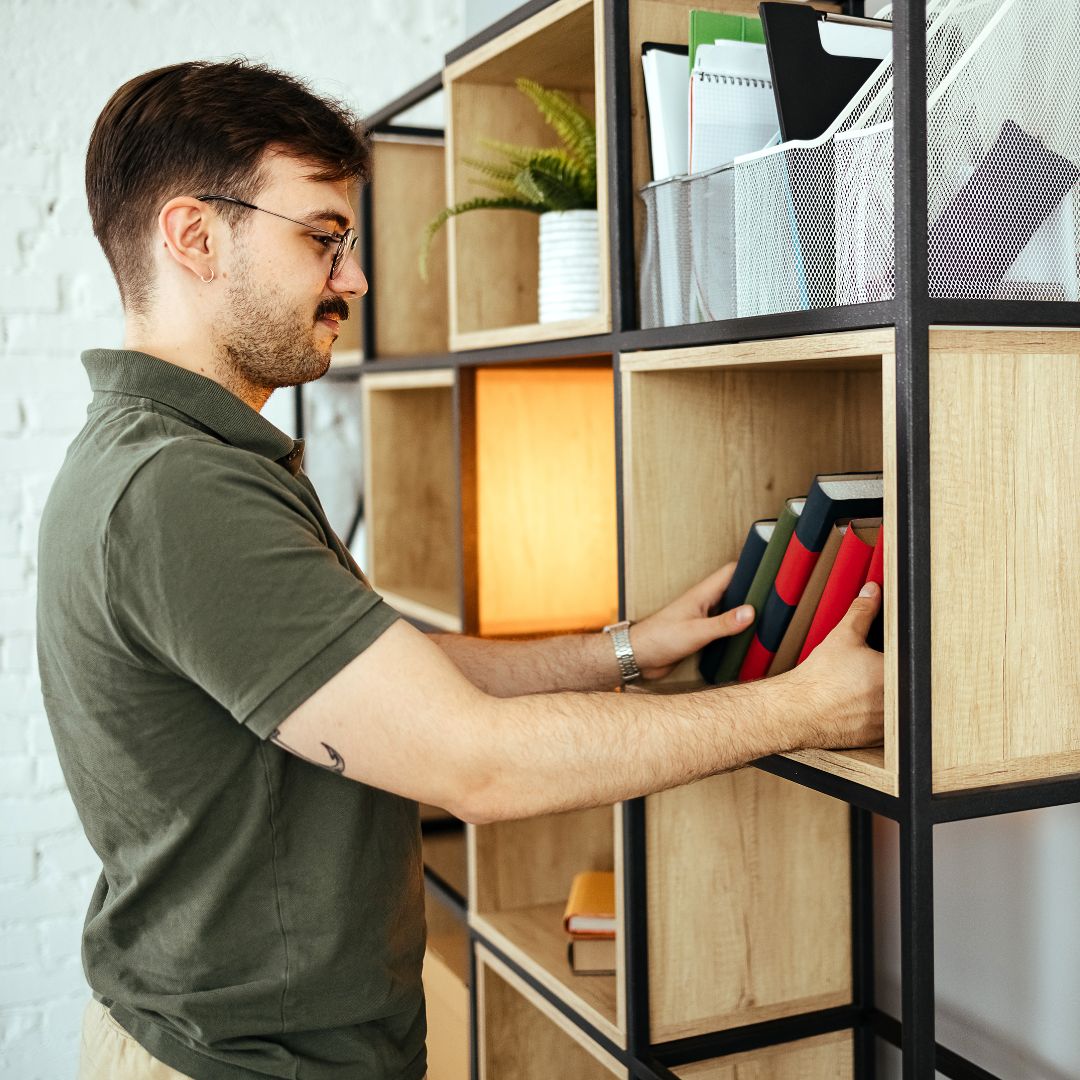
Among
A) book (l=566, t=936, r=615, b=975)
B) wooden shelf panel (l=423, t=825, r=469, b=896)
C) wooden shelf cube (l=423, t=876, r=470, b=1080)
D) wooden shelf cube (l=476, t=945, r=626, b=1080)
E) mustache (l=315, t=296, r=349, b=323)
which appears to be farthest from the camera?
Result: wooden shelf panel (l=423, t=825, r=469, b=896)

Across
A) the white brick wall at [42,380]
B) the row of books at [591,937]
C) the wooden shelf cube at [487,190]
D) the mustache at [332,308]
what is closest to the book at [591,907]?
the row of books at [591,937]

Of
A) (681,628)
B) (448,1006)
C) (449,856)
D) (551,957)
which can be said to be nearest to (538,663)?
(681,628)

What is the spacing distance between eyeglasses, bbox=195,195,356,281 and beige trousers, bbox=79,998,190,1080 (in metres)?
0.81

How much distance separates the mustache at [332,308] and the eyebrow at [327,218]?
77 millimetres

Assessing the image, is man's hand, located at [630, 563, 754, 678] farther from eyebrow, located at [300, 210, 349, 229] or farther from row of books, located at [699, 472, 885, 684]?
eyebrow, located at [300, 210, 349, 229]

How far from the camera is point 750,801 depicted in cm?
164

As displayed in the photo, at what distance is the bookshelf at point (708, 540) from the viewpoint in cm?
111

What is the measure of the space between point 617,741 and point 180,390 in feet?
1.76

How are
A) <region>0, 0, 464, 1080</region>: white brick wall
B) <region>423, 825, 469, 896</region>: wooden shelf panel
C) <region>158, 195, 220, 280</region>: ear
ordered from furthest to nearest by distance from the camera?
<region>0, 0, 464, 1080</region>: white brick wall → <region>423, 825, 469, 896</region>: wooden shelf panel → <region>158, 195, 220, 280</region>: ear

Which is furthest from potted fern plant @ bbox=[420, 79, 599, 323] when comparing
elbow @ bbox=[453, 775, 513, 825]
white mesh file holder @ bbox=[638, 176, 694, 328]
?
elbow @ bbox=[453, 775, 513, 825]

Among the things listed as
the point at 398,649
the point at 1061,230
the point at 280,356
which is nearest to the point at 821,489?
the point at 1061,230

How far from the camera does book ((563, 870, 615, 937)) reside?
1822mm

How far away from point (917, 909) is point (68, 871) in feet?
6.99

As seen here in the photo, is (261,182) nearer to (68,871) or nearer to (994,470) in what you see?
(994,470)
